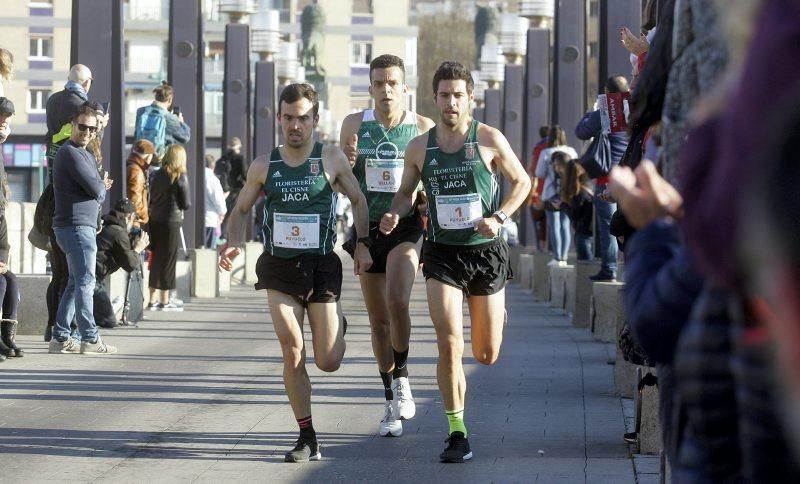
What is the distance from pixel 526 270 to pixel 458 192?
22.8 metres

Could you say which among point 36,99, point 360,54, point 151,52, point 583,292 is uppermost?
point 360,54

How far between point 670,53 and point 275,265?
4.45m

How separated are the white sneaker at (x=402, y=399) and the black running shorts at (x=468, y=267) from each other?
1.10 metres

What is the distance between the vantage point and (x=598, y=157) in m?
13.0

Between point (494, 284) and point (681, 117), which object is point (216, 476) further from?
point (681, 117)

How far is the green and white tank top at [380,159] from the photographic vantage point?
10.3m

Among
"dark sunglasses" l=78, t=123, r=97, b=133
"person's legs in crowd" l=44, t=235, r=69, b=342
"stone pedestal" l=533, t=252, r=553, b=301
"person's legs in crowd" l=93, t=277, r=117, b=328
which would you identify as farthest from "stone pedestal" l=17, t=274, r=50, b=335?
"stone pedestal" l=533, t=252, r=553, b=301

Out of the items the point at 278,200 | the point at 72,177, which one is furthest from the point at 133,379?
the point at 278,200

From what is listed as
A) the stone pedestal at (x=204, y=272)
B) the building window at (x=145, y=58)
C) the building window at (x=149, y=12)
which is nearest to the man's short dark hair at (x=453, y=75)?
the stone pedestal at (x=204, y=272)

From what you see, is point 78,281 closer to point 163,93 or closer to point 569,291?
point 163,93

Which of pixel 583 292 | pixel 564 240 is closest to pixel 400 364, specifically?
pixel 583 292

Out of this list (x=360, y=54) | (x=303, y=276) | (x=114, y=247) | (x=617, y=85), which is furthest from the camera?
(x=360, y=54)

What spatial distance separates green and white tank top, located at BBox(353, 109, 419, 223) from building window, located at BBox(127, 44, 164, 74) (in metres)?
83.3

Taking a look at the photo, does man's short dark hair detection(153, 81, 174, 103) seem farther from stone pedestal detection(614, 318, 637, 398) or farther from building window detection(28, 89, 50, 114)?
building window detection(28, 89, 50, 114)
